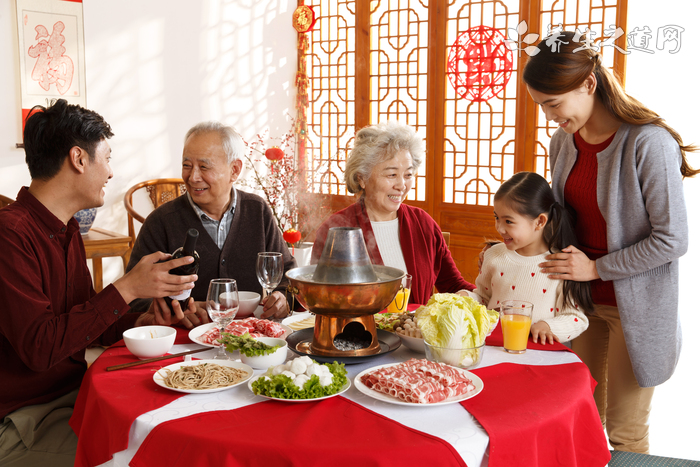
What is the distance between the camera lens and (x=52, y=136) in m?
1.78

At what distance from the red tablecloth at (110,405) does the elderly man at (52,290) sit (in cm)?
18

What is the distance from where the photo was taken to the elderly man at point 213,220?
2344 mm

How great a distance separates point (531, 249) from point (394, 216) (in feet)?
2.54

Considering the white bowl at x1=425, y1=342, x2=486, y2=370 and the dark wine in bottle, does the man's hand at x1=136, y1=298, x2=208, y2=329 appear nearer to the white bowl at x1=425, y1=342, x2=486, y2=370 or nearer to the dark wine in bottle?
the dark wine in bottle

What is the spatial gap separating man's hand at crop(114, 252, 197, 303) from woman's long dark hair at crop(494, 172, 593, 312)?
3.74 feet

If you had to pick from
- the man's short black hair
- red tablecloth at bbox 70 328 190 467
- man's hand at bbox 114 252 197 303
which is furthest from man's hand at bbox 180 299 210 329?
the man's short black hair

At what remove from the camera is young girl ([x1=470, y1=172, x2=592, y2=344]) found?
1993mm

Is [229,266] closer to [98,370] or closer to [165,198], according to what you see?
[98,370]

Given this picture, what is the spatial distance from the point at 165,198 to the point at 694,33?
4146mm

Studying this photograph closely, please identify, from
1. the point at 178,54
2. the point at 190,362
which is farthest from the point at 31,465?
the point at 178,54

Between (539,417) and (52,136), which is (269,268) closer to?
(52,136)

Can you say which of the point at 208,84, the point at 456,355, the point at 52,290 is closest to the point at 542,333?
the point at 456,355

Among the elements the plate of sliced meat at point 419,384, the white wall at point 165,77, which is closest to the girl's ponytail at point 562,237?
the plate of sliced meat at point 419,384

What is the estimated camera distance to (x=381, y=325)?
6.05 feet
